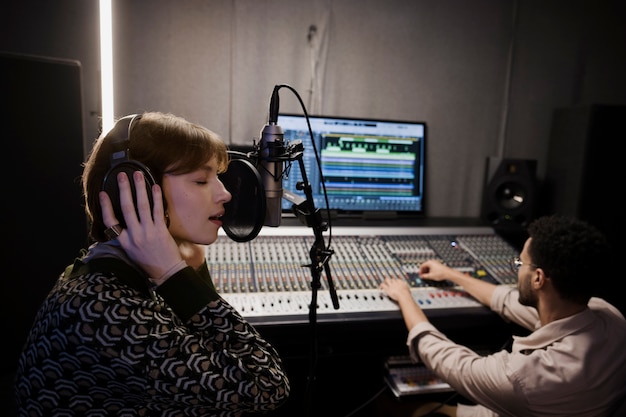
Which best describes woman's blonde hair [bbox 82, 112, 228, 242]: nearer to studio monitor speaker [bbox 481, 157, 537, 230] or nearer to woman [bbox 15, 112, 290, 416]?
woman [bbox 15, 112, 290, 416]

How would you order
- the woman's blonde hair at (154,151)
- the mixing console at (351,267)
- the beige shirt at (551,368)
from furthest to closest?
the mixing console at (351,267), the beige shirt at (551,368), the woman's blonde hair at (154,151)

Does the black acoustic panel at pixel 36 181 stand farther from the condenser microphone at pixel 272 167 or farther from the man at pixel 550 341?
the man at pixel 550 341

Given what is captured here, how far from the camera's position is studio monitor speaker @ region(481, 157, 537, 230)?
2025mm

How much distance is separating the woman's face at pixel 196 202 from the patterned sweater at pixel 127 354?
0.34 ft

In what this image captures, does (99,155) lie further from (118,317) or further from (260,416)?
(260,416)

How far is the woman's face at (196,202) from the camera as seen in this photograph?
85 cm

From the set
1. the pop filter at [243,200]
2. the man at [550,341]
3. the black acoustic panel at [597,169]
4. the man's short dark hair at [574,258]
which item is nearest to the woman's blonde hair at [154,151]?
the pop filter at [243,200]

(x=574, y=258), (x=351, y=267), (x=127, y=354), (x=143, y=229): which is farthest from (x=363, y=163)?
(x=127, y=354)

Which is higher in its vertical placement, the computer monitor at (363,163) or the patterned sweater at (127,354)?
the computer monitor at (363,163)

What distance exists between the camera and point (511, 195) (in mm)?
2088

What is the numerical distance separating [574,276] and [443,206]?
3.91 feet

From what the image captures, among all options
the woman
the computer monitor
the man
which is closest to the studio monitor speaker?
the computer monitor

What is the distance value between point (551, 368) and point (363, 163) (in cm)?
114

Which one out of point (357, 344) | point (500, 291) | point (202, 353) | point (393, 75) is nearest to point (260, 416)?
point (357, 344)
